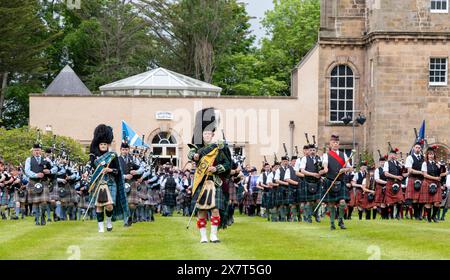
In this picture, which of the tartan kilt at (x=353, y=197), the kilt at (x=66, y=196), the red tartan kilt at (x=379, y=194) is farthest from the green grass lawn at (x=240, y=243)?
the tartan kilt at (x=353, y=197)

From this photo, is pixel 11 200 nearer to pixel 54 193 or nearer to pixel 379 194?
pixel 54 193

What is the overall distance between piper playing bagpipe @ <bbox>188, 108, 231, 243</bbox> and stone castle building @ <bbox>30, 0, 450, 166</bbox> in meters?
35.7

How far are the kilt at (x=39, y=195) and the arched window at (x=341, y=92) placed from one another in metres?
31.6

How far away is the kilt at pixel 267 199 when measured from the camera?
32.6 meters

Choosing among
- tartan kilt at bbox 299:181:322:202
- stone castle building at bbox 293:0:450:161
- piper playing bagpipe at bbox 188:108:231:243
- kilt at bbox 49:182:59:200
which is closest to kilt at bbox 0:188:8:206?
kilt at bbox 49:182:59:200

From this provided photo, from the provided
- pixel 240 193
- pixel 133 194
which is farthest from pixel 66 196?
pixel 240 193

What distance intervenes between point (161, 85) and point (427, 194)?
3634 centimetres

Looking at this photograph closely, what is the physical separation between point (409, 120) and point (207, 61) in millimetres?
22607

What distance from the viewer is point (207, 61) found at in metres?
75.2

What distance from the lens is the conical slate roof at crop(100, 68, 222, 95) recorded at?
6175 centimetres

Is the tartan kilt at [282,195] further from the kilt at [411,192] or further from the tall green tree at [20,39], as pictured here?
the tall green tree at [20,39]

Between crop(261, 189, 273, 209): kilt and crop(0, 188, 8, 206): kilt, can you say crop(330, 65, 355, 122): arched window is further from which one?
crop(0, 188, 8, 206): kilt
